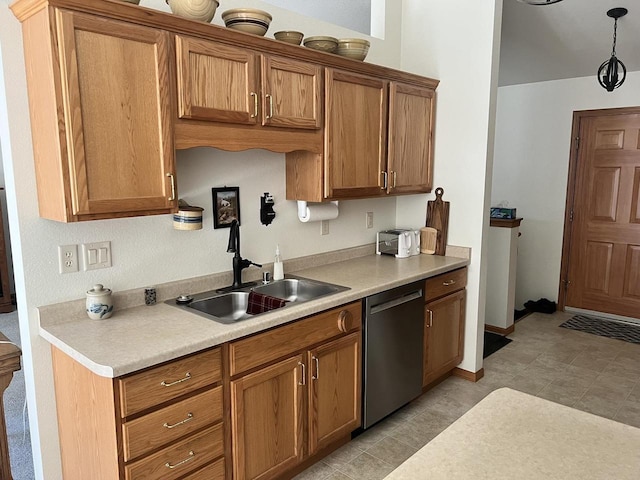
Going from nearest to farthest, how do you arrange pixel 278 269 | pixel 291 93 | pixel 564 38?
pixel 291 93
pixel 278 269
pixel 564 38

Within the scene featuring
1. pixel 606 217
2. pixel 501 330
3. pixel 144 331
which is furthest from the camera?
pixel 606 217

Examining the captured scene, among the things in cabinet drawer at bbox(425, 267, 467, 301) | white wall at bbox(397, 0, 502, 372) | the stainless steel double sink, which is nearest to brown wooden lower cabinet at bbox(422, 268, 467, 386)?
cabinet drawer at bbox(425, 267, 467, 301)

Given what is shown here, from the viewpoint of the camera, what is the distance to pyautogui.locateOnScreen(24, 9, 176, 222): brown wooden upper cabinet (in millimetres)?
1642

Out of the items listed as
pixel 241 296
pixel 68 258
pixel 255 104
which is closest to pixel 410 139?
pixel 255 104

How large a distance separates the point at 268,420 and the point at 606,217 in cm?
424

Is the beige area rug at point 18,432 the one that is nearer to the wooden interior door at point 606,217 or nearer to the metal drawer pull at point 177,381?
the metal drawer pull at point 177,381

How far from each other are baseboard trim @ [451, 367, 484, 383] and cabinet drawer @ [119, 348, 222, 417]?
2237mm

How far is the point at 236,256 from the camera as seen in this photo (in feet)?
8.24

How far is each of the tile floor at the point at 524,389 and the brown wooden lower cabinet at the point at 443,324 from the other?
21 cm

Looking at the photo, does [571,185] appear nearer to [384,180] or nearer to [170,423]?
[384,180]

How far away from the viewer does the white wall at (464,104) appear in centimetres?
321

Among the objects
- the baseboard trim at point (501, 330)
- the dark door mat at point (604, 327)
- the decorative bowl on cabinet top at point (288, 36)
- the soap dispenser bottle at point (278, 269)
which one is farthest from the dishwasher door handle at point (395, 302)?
the dark door mat at point (604, 327)

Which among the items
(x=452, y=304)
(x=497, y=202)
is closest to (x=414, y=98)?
(x=452, y=304)

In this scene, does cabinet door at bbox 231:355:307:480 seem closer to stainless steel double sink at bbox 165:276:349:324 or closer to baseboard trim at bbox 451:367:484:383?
stainless steel double sink at bbox 165:276:349:324
